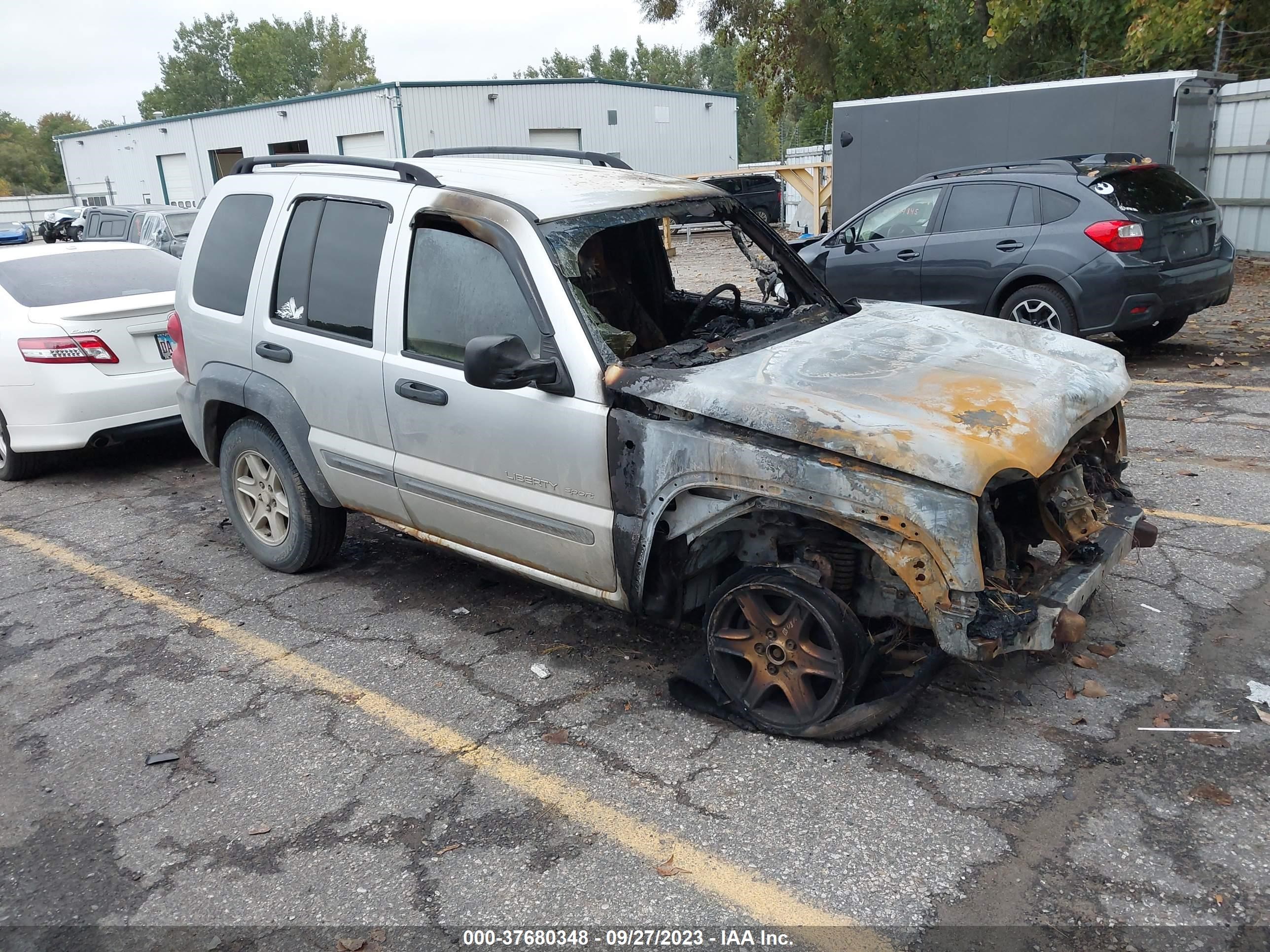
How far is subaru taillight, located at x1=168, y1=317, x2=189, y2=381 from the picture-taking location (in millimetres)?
5305

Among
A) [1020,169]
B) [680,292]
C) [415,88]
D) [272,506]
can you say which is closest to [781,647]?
[680,292]

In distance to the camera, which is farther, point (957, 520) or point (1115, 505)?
point (1115, 505)

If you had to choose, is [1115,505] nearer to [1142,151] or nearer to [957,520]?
[957,520]

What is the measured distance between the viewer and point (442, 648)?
14.3 feet

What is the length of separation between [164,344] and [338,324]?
3.22m

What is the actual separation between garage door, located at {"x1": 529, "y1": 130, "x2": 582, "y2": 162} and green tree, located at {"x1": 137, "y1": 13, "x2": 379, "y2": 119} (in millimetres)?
67669

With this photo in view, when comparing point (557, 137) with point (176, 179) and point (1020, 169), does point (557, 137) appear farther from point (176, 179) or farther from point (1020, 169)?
point (1020, 169)

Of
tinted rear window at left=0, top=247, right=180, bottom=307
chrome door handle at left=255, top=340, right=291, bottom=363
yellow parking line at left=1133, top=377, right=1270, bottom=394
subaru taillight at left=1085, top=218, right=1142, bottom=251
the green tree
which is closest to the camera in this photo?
chrome door handle at left=255, top=340, right=291, bottom=363

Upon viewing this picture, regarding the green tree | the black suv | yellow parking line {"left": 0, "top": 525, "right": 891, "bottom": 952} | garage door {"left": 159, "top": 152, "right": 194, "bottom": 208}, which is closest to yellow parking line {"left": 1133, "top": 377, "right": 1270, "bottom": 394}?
the black suv

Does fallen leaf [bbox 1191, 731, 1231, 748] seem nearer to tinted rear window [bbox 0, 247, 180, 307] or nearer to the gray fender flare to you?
the gray fender flare

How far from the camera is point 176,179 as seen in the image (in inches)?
1641

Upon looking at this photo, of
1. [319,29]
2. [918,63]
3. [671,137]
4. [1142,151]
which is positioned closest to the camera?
[1142,151]

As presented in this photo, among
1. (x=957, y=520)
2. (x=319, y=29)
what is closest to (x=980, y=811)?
(x=957, y=520)

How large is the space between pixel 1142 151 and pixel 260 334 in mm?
13715
